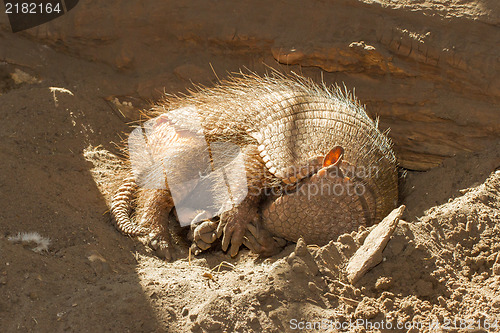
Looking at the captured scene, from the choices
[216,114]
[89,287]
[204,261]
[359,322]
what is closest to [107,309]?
[89,287]

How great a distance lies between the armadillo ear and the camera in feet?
10.9

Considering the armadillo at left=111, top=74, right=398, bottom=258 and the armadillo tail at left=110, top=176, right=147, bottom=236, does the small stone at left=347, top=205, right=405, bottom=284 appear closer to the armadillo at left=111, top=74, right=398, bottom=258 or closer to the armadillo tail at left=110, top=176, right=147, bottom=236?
the armadillo at left=111, top=74, right=398, bottom=258

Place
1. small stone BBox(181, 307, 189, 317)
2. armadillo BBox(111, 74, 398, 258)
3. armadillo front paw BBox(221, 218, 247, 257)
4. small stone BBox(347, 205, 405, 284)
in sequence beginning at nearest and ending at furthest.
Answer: small stone BBox(181, 307, 189, 317), small stone BBox(347, 205, 405, 284), armadillo BBox(111, 74, 398, 258), armadillo front paw BBox(221, 218, 247, 257)

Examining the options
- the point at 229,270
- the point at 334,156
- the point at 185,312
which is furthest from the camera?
the point at 229,270

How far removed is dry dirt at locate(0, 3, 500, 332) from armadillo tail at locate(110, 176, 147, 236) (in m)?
0.08

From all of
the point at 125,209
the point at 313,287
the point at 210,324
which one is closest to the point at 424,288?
the point at 313,287

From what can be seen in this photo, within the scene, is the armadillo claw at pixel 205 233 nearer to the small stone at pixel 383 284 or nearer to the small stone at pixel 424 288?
the small stone at pixel 383 284

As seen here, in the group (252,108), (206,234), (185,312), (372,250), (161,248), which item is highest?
(252,108)

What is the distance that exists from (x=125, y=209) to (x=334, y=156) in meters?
1.65

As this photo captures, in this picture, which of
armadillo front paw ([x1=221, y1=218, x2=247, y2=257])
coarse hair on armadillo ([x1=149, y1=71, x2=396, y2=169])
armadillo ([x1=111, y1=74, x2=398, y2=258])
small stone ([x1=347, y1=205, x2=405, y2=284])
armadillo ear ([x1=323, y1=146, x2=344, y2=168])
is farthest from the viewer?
coarse hair on armadillo ([x1=149, y1=71, x2=396, y2=169])

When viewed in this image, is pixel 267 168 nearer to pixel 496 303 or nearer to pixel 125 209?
pixel 125 209

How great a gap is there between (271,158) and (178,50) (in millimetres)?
2108

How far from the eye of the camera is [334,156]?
3.36 m

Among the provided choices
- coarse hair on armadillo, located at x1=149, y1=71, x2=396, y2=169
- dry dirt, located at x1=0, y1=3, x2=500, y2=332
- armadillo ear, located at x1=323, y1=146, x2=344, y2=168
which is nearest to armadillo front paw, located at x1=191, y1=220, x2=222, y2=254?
dry dirt, located at x1=0, y1=3, x2=500, y2=332
